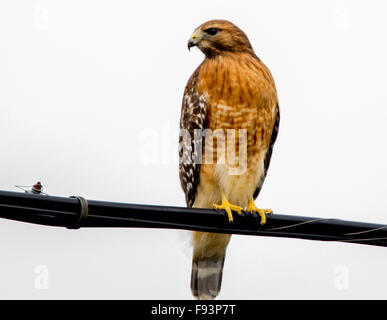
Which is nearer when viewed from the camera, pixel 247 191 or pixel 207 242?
pixel 247 191

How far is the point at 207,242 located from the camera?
7043 millimetres

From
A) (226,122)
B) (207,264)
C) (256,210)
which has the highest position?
(226,122)

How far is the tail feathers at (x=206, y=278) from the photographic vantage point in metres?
7.00

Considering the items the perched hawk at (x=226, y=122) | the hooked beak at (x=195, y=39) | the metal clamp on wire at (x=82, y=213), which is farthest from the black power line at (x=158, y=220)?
the hooked beak at (x=195, y=39)

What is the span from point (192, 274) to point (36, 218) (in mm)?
3520

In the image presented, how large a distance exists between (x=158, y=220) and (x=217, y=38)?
2.85m

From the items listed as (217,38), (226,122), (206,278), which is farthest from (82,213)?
(206,278)

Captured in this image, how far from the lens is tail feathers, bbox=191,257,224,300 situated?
700cm

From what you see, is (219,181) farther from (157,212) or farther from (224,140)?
(157,212)

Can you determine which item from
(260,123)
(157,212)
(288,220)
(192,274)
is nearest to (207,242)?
(192,274)

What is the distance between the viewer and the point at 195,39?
6.61 metres

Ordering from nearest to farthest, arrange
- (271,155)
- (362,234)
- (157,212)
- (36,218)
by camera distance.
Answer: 1. (36,218)
2. (157,212)
3. (362,234)
4. (271,155)

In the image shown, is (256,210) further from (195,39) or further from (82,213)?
(82,213)


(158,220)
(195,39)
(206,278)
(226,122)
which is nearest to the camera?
(158,220)
